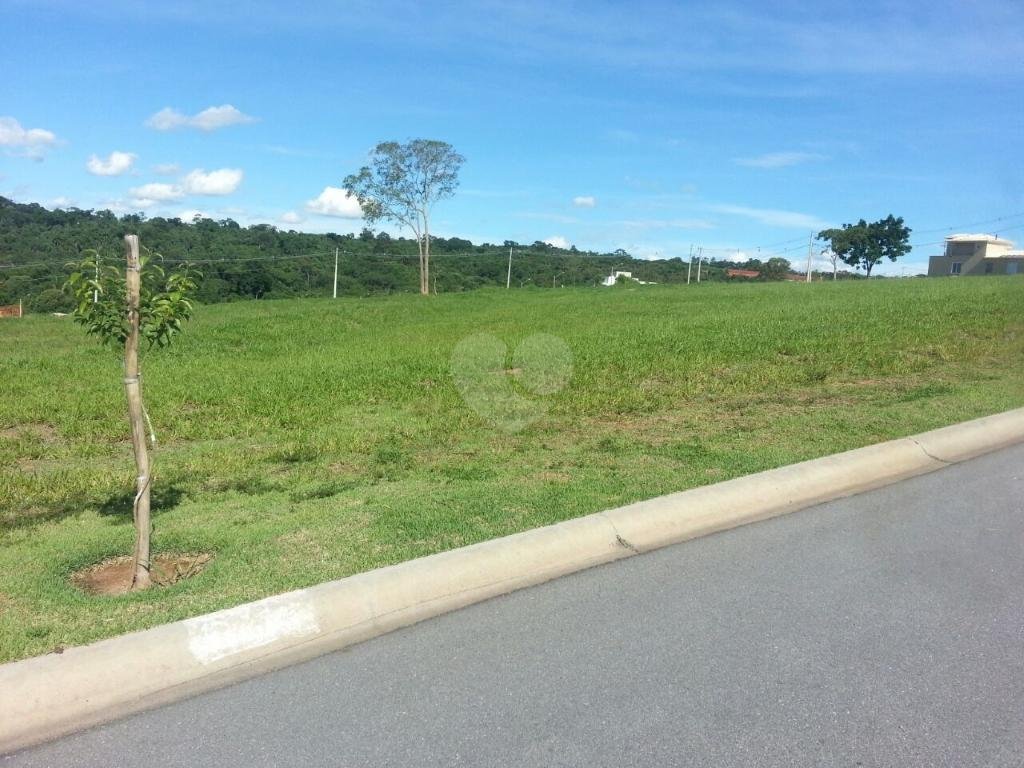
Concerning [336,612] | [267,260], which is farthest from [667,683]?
[267,260]

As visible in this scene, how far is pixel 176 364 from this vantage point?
14.1 meters

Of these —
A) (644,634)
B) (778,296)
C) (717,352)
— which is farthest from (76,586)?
(778,296)

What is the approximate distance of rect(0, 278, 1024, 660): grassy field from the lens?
4719 mm

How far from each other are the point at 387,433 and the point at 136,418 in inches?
156

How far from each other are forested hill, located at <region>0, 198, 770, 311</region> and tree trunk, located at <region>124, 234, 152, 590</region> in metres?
16.8

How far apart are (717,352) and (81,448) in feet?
29.1

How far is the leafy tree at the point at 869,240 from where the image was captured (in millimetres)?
60875

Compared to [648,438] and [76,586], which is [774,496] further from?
[76,586]

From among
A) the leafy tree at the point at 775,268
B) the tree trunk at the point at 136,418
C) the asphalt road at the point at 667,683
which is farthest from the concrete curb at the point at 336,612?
the leafy tree at the point at 775,268

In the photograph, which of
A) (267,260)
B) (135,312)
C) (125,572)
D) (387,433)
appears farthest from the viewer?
(267,260)

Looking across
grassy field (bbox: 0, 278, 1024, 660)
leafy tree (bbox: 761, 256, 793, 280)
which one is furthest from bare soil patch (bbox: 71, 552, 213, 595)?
leafy tree (bbox: 761, 256, 793, 280)

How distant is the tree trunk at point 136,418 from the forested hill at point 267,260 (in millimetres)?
16797

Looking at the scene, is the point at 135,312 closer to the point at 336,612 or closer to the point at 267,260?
the point at 336,612

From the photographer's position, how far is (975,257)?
6431cm
